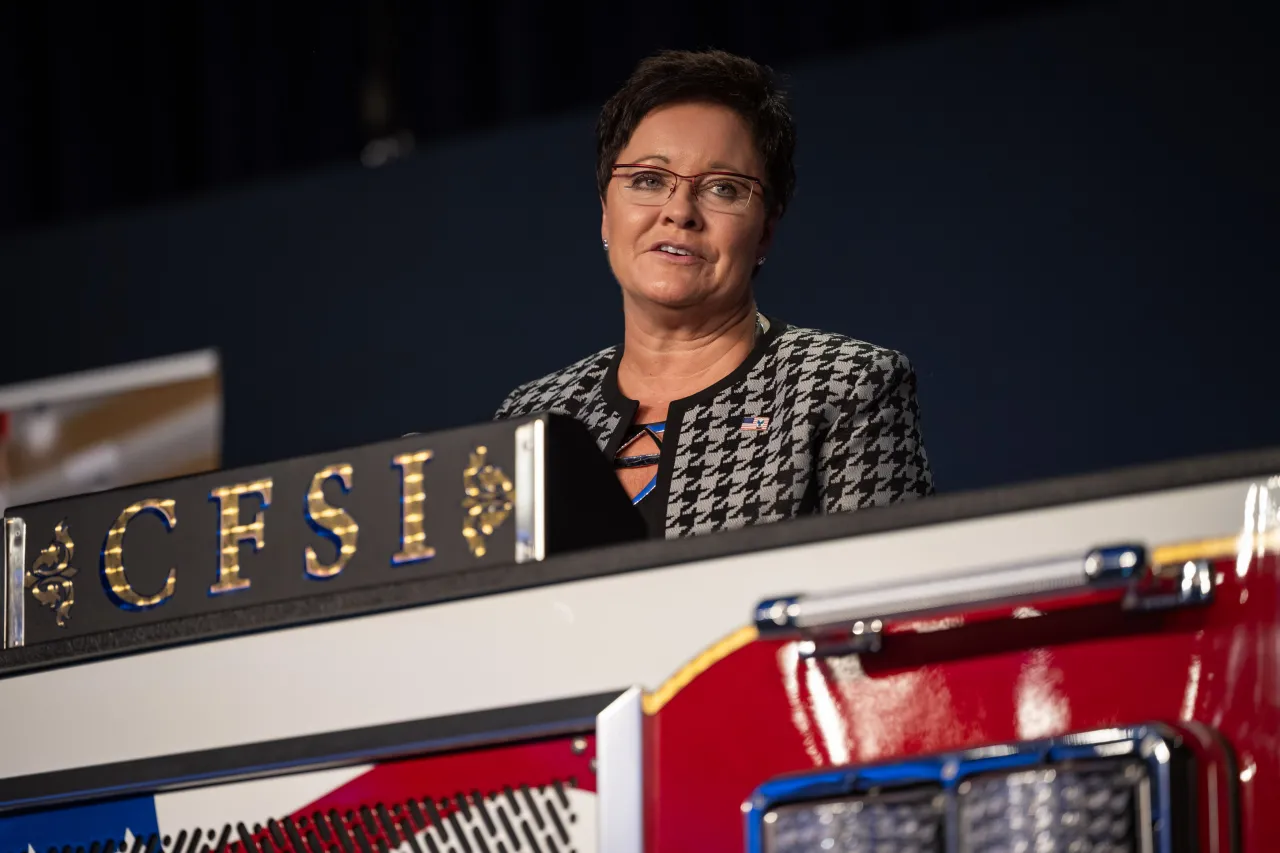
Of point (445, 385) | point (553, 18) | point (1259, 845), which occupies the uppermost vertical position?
point (553, 18)

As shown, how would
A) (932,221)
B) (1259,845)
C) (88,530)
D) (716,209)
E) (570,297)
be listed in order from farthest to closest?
(570,297), (932,221), (716,209), (88,530), (1259,845)

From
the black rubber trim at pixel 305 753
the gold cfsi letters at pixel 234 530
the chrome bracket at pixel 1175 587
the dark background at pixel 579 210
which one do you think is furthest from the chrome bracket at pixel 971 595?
the dark background at pixel 579 210

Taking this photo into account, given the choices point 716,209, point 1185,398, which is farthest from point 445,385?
point 716,209

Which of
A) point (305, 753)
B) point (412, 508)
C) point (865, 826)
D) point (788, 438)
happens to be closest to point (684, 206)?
point (788, 438)

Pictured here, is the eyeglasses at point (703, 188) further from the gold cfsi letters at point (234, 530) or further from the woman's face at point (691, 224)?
the gold cfsi letters at point (234, 530)

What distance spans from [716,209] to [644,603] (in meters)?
0.76

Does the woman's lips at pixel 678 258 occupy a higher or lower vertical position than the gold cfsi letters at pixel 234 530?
higher

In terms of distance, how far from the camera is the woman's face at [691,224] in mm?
1631

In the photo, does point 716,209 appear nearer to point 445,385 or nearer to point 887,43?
point 887,43

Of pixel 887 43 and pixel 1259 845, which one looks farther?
pixel 887 43

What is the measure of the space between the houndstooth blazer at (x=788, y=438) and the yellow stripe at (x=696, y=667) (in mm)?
424

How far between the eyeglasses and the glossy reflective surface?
79cm

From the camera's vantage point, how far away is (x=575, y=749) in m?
0.95

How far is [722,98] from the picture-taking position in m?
1.67
